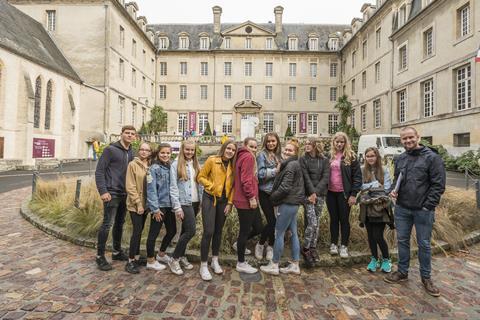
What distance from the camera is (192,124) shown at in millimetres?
33469

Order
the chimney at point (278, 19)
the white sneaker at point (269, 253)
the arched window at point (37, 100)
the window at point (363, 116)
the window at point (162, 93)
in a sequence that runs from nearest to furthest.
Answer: the white sneaker at point (269, 253), the arched window at point (37, 100), the window at point (363, 116), the window at point (162, 93), the chimney at point (278, 19)

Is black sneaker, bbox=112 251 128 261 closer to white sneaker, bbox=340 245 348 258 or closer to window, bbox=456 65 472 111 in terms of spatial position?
white sneaker, bbox=340 245 348 258

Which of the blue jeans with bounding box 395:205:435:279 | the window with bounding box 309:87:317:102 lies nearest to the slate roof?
the blue jeans with bounding box 395:205:435:279

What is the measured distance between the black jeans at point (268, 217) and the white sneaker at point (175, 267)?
3.91ft

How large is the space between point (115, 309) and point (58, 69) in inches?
876

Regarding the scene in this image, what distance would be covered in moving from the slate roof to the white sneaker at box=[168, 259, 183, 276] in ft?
62.5

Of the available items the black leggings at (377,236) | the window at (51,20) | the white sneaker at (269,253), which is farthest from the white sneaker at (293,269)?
the window at (51,20)

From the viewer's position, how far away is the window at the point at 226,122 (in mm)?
33812

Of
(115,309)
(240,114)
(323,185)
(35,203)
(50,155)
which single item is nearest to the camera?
(115,309)

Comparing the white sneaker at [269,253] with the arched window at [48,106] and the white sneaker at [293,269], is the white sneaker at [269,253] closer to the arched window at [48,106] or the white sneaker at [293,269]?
the white sneaker at [293,269]

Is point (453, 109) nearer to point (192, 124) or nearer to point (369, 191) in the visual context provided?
point (369, 191)

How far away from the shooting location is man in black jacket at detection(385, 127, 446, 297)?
3.08m

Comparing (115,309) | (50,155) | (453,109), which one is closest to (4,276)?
(115,309)

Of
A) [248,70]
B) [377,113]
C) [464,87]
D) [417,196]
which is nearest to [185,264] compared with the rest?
[417,196]
